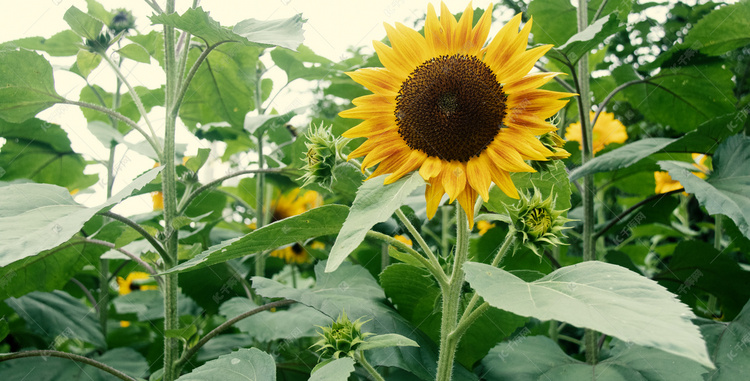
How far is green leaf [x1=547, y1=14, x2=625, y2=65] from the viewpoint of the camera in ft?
2.49

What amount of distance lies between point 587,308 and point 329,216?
33 cm

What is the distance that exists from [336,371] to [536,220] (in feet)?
0.94

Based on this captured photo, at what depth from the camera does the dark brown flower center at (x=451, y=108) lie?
24.9 inches

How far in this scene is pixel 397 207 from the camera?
514 millimetres

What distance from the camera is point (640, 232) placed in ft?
4.62

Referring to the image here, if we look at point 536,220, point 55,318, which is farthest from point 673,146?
point 55,318

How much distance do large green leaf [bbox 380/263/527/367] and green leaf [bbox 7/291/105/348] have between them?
689 millimetres

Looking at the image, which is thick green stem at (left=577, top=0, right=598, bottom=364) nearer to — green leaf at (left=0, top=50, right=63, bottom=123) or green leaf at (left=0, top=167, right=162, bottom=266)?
green leaf at (left=0, top=167, right=162, bottom=266)

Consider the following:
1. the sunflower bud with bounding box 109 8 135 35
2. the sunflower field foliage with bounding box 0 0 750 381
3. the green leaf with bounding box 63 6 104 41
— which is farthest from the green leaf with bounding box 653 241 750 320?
the sunflower bud with bounding box 109 8 135 35

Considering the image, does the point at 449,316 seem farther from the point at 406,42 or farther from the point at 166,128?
the point at 166,128

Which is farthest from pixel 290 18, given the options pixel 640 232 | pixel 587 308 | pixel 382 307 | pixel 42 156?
pixel 640 232

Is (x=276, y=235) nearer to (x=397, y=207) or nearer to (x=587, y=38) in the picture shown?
(x=397, y=207)

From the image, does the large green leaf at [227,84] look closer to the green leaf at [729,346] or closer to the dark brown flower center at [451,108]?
the dark brown flower center at [451,108]

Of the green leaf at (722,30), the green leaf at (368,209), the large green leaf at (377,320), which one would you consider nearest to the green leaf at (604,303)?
the green leaf at (368,209)
